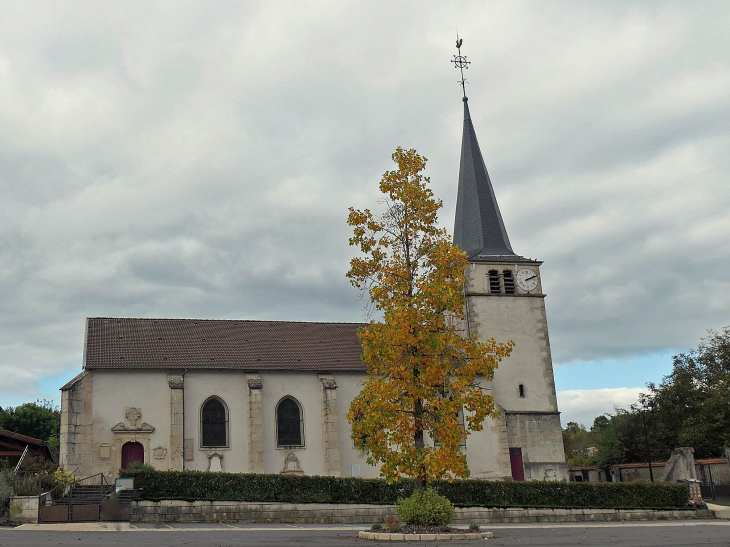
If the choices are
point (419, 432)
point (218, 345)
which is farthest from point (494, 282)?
point (419, 432)

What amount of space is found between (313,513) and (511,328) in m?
17.0

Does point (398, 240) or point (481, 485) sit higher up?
point (398, 240)

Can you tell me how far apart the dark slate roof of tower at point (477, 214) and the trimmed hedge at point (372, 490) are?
1457 cm

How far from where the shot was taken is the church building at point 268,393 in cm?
2925

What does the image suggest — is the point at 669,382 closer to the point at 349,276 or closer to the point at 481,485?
the point at 481,485

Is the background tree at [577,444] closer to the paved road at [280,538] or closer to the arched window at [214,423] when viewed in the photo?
the arched window at [214,423]

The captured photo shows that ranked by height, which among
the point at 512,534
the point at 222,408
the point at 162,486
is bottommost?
the point at 512,534

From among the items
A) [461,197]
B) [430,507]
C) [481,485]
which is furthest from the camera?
[461,197]

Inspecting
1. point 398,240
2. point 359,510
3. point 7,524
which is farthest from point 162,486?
point 398,240

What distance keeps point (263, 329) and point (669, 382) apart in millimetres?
30129

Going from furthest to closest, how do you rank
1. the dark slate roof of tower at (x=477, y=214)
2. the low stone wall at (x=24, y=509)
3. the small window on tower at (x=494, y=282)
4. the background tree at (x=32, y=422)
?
the background tree at (x=32, y=422) < the dark slate roof of tower at (x=477, y=214) < the small window on tower at (x=494, y=282) < the low stone wall at (x=24, y=509)

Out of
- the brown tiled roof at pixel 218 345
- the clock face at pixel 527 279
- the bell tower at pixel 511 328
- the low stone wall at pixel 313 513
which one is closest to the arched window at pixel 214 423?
the brown tiled roof at pixel 218 345

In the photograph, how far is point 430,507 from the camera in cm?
1669

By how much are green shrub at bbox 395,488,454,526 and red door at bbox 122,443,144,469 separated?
15978 millimetres
